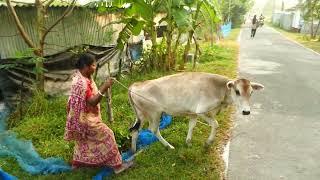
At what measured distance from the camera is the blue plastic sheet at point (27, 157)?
542 centimetres

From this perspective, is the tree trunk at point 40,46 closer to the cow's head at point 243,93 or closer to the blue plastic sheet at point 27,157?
the blue plastic sheet at point 27,157

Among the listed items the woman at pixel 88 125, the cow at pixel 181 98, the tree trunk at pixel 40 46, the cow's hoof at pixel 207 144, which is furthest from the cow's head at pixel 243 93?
the tree trunk at pixel 40 46

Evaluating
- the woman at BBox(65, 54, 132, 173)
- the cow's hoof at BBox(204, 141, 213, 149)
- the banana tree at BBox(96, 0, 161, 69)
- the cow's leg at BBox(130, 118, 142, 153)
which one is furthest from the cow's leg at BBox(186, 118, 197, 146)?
the banana tree at BBox(96, 0, 161, 69)

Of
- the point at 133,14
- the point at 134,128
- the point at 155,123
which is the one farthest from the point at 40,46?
the point at 155,123

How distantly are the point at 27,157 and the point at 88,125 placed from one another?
1.64m

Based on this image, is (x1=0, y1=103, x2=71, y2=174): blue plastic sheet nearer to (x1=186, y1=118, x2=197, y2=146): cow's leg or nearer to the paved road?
(x1=186, y1=118, x2=197, y2=146): cow's leg

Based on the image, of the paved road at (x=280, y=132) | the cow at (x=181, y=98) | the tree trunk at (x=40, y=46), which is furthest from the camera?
the tree trunk at (x=40, y=46)

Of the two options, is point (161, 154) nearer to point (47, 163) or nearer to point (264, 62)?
point (47, 163)

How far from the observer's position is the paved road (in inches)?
210

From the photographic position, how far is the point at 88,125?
4820mm

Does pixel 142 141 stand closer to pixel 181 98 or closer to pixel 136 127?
pixel 136 127

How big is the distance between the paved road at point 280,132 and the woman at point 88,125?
176 centimetres

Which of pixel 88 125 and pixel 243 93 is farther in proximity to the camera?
pixel 243 93

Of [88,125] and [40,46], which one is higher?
[40,46]
